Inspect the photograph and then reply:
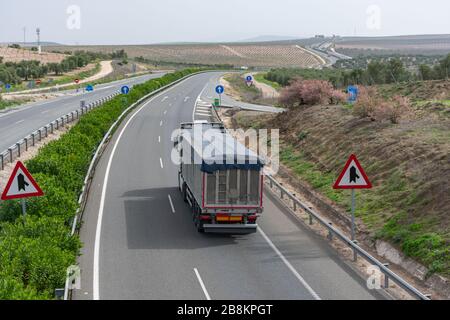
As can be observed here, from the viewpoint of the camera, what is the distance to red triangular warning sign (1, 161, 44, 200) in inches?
597

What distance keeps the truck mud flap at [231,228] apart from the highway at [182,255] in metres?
0.34

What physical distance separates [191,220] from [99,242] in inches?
155

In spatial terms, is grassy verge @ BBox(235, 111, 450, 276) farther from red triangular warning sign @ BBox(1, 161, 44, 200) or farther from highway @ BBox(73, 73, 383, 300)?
red triangular warning sign @ BBox(1, 161, 44, 200)

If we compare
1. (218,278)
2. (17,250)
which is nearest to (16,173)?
(17,250)

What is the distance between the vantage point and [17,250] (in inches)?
531

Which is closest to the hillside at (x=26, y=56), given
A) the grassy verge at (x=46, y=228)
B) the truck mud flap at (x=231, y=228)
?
the grassy verge at (x=46, y=228)

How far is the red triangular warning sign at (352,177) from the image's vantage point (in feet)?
58.4

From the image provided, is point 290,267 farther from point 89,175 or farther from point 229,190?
point 89,175

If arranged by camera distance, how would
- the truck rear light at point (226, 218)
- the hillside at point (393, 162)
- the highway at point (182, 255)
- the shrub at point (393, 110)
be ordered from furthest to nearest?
the shrub at point (393, 110) → the truck rear light at point (226, 218) → the hillside at point (393, 162) → the highway at point (182, 255)

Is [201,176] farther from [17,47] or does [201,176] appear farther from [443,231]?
[17,47]

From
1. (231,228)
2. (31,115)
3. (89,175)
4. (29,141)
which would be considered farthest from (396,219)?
(31,115)

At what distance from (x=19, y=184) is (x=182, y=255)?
5048 millimetres

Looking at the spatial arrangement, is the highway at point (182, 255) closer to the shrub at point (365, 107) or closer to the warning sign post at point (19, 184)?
the warning sign post at point (19, 184)

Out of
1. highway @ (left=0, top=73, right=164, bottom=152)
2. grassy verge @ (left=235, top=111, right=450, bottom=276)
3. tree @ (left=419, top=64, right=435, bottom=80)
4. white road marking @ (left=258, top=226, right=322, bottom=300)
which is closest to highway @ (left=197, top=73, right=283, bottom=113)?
highway @ (left=0, top=73, right=164, bottom=152)
